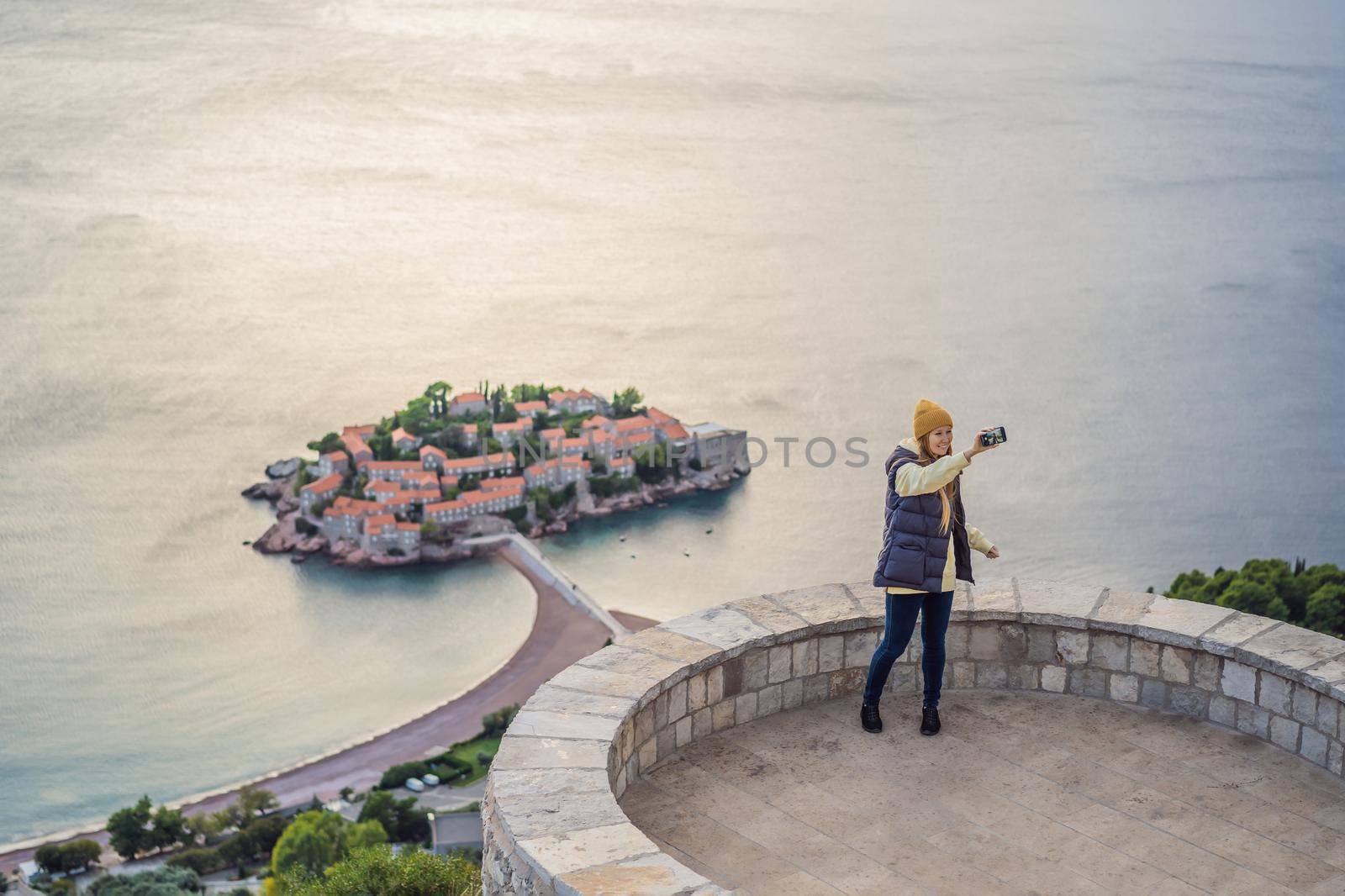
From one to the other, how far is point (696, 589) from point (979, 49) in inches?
1431

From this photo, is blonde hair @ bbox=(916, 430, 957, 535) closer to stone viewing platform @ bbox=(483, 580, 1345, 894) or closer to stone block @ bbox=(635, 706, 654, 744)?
stone viewing platform @ bbox=(483, 580, 1345, 894)

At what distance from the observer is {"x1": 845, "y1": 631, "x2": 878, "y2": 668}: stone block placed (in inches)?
217

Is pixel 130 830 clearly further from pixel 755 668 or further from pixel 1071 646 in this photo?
pixel 1071 646

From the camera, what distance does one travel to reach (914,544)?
488 centimetres

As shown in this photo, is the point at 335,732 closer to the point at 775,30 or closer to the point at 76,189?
the point at 76,189

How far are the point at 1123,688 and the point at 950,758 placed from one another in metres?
0.83

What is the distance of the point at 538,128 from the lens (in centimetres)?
6253

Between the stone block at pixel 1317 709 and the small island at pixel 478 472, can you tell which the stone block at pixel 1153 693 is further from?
the small island at pixel 478 472

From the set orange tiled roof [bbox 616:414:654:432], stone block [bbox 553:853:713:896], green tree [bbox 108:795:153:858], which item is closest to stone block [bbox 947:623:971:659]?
stone block [bbox 553:853:713:896]

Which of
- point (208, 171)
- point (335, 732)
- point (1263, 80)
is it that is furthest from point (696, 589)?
point (1263, 80)

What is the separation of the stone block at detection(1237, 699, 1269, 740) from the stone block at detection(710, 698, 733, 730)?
175 centimetres

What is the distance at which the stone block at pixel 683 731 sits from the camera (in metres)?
5.13

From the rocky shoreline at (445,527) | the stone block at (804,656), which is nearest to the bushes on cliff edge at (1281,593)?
the rocky shoreline at (445,527)

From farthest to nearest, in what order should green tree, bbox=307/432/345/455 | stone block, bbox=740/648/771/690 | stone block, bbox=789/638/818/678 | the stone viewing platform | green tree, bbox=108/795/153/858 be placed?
1. green tree, bbox=307/432/345/455
2. green tree, bbox=108/795/153/858
3. stone block, bbox=789/638/818/678
4. stone block, bbox=740/648/771/690
5. the stone viewing platform
